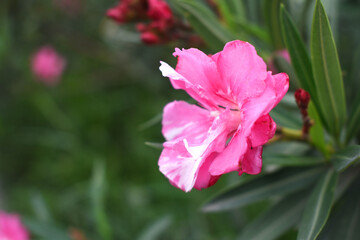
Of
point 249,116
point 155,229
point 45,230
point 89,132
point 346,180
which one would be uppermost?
point 249,116

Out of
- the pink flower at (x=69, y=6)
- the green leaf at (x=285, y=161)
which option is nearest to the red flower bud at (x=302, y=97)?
the green leaf at (x=285, y=161)

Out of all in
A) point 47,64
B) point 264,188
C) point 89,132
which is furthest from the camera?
point 89,132

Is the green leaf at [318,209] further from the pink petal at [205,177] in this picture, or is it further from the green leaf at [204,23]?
the green leaf at [204,23]

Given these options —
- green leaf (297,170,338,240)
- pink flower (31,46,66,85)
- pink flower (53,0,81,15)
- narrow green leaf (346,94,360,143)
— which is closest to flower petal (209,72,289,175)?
green leaf (297,170,338,240)

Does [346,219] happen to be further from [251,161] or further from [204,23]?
[204,23]

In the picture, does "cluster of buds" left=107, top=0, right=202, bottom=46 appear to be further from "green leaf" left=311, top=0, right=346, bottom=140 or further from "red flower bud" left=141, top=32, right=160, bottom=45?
"green leaf" left=311, top=0, right=346, bottom=140

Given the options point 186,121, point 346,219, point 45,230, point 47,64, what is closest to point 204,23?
point 186,121
